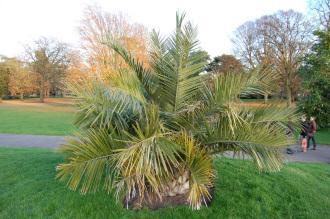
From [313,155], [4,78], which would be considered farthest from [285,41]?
[4,78]

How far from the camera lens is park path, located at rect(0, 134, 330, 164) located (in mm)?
10728

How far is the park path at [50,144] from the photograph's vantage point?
10.7 metres

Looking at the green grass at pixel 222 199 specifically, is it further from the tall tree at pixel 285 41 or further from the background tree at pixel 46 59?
the background tree at pixel 46 59

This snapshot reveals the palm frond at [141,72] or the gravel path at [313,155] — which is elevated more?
the palm frond at [141,72]

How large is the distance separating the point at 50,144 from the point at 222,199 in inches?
402

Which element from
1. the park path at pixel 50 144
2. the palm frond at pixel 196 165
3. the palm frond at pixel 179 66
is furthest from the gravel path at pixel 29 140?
the palm frond at pixel 196 165

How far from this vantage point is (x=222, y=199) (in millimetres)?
5215

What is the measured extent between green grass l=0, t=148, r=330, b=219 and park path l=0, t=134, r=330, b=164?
11.3 feet

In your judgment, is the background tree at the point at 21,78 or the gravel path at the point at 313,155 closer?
the gravel path at the point at 313,155

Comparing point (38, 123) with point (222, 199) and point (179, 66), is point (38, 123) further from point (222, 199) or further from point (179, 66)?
point (179, 66)

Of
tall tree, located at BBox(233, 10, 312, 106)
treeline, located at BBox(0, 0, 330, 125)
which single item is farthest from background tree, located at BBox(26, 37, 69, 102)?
tall tree, located at BBox(233, 10, 312, 106)

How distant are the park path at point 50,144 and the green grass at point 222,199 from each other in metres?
3.45

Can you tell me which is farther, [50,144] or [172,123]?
[50,144]

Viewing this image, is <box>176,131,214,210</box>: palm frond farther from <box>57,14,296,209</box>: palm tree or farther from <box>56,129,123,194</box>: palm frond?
<box>56,129,123,194</box>: palm frond
